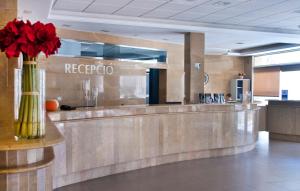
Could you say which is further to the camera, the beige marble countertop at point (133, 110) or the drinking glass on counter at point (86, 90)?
the drinking glass on counter at point (86, 90)

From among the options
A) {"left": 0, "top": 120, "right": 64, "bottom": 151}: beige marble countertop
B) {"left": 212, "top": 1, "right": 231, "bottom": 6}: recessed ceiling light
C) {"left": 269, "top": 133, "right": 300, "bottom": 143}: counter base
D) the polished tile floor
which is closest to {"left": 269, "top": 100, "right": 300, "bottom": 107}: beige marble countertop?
{"left": 269, "top": 133, "right": 300, "bottom": 143}: counter base

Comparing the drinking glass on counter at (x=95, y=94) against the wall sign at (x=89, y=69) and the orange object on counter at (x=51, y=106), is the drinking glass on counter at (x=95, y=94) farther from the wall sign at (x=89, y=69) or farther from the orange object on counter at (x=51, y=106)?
the orange object on counter at (x=51, y=106)

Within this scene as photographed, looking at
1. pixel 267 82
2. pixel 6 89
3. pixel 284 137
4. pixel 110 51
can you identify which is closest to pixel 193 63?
pixel 110 51

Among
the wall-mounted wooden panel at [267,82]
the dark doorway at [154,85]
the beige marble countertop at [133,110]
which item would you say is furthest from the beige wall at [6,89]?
the wall-mounted wooden panel at [267,82]

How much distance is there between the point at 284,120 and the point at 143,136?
19.7 feet

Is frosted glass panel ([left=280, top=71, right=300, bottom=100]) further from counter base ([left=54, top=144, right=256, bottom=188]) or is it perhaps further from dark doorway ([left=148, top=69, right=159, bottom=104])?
counter base ([left=54, top=144, right=256, bottom=188])

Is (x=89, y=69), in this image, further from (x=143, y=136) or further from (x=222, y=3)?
(x=222, y=3)

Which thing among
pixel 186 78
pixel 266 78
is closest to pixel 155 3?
pixel 186 78

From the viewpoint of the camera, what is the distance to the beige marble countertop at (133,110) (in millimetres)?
5109

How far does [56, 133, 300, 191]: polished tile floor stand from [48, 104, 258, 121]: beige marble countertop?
109 cm

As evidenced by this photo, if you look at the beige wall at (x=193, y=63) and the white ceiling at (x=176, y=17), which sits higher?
the white ceiling at (x=176, y=17)

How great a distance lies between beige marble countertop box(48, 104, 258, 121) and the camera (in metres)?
5.11

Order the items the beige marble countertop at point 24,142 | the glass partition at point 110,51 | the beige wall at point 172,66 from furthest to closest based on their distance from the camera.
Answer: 1. the beige wall at point 172,66
2. the glass partition at point 110,51
3. the beige marble countertop at point 24,142

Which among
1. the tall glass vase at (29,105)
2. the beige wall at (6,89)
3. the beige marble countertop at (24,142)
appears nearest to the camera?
the beige marble countertop at (24,142)
